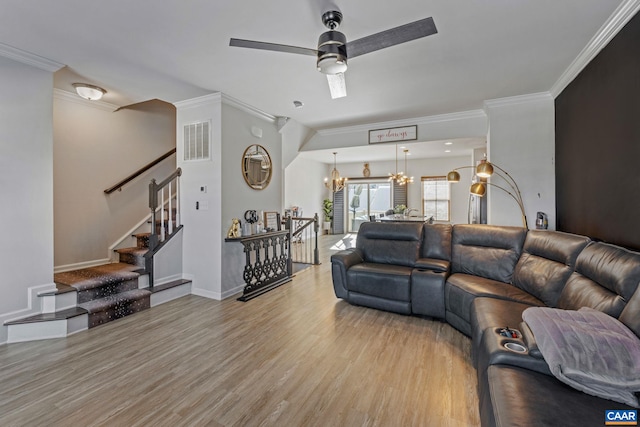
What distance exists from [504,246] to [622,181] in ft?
3.68

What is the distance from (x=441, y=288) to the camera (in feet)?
9.98

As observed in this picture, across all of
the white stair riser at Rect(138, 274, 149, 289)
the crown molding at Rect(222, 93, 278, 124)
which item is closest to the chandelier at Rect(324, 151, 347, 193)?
the crown molding at Rect(222, 93, 278, 124)

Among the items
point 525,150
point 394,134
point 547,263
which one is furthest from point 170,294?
point 525,150

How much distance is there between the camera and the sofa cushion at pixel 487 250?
3.02 metres

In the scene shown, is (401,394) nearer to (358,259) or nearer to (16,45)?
(358,259)

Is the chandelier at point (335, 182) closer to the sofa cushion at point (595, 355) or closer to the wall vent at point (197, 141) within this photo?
the wall vent at point (197, 141)

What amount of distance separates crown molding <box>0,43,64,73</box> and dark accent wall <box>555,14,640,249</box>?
5131 millimetres

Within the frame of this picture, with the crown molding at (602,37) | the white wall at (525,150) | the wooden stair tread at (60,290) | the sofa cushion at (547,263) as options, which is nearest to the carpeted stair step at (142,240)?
the wooden stair tread at (60,290)

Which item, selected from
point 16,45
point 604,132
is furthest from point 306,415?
point 16,45

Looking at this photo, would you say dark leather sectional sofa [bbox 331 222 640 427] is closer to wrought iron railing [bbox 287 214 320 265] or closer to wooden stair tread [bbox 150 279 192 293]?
wrought iron railing [bbox 287 214 320 265]

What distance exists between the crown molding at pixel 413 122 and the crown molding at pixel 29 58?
4019 millimetres

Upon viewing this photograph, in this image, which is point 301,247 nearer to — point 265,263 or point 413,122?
point 265,263

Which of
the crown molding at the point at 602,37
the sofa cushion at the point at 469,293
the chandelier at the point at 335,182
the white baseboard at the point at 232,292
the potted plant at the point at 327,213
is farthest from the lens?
the potted plant at the point at 327,213

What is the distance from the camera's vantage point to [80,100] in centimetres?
412
